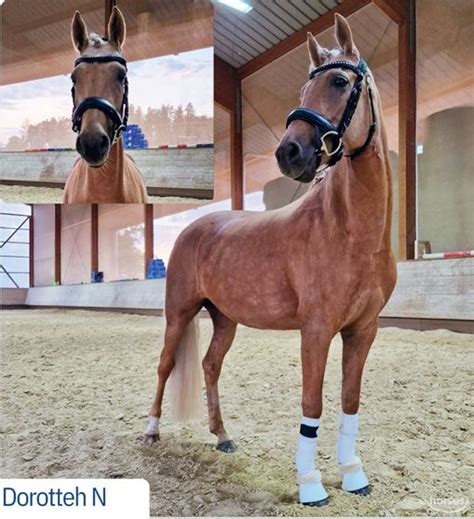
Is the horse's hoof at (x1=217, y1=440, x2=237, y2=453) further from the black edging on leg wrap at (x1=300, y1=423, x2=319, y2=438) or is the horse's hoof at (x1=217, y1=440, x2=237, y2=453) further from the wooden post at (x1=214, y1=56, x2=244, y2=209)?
the wooden post at (x1=214, y1=56, x2=244, y2=209)

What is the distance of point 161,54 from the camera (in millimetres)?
1771

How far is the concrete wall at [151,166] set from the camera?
1.73 m

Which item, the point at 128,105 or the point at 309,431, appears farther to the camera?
the point at 128,105

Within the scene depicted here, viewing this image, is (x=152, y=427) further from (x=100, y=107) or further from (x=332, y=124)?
(x=332, y=124)

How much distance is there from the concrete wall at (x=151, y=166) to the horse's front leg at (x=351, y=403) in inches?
35.0

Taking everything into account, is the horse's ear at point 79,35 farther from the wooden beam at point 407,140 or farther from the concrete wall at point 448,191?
the concrete wall at point 448,191

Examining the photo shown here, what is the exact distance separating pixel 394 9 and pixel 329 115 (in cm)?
128

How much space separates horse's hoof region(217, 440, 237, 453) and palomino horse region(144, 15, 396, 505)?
0.39 meters

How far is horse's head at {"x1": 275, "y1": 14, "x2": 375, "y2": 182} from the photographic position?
42.4 inches

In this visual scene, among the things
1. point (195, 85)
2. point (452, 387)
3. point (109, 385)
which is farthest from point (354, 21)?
point (109, 385)

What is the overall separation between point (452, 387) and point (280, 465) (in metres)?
0.97

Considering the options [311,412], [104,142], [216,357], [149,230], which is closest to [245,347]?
[216,357]

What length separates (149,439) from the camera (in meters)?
1.67

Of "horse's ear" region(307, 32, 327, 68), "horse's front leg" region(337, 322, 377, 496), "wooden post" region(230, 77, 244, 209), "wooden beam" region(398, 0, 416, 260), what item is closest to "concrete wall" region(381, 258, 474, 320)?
"wooden beam" region(398, 0, 416, 260)
